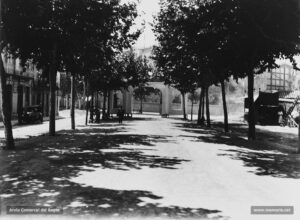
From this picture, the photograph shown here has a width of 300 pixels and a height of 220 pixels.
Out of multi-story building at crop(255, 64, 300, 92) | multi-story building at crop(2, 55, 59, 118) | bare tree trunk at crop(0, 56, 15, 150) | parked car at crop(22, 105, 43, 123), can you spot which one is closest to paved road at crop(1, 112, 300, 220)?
bare tree trunk at crop(0, 56, 15, 150)

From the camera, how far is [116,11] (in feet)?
76.9

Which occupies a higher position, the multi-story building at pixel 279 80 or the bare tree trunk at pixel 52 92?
the multi-story building at pixel 279 80

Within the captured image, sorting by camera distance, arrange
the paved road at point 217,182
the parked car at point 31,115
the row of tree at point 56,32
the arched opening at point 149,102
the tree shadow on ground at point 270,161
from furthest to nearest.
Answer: the arched opening at point 149,102 < the parked car at point 31,115 < the row of tree at point 56,32 < the tree shadow on ground at point 270,161 < the paved road at point 217,182

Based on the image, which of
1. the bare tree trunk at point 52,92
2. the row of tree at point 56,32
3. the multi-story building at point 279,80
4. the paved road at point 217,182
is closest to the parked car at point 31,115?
the row of tree at point 56,32

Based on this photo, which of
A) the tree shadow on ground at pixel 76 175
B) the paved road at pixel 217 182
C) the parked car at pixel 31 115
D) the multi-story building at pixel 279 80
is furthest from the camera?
the multi-story building at pixel 279 80

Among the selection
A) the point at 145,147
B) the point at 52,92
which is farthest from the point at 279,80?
the point at 145,147

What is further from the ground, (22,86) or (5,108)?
(22,86)

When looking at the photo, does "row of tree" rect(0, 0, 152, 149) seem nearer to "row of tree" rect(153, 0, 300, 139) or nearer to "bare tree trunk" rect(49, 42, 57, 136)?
"bare tree trunk" rect(49, 42, 57, 136)

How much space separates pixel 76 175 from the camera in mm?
10430

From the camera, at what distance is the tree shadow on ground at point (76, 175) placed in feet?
23.8

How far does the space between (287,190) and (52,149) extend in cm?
975

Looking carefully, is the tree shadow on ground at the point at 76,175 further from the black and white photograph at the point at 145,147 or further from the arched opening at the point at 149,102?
the arched opening at the point at 149,102

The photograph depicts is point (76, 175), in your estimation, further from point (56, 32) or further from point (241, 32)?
point (241, 32)

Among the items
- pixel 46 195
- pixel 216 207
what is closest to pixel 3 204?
pixel 46 195
